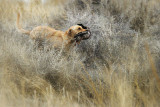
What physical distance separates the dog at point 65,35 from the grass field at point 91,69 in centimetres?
23

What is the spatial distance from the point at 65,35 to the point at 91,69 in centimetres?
83

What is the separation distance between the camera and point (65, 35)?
3.98 m

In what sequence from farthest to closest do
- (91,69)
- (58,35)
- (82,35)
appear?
(58,35) < (82,35) < (91,69)

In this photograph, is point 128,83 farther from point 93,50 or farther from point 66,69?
point 93,50

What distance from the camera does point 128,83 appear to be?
2.71 meters

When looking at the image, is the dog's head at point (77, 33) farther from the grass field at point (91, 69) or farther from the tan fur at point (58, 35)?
the grass field at point (91, 69)

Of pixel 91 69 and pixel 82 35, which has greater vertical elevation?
pixel 82 35

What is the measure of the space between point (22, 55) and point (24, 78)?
1.40ft

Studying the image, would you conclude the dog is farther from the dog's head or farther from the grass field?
the grass field

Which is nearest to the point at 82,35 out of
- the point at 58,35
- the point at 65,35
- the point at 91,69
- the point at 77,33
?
the point at 77,33

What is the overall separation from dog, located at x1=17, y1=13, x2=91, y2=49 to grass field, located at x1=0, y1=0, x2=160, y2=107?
23 cm

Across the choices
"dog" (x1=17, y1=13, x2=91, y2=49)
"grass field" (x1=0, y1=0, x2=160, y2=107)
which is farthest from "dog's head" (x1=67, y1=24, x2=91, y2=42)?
"grass field" (x1=0, y1=0, x2=160, y2=107)

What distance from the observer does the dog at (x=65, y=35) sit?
12.6 feet

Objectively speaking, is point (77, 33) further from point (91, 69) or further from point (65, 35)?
point (91, 69)
